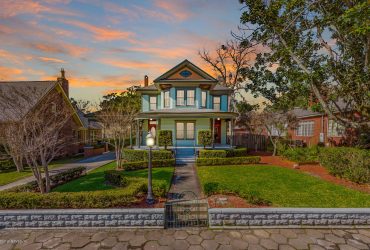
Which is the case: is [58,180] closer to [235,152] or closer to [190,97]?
[235,152]

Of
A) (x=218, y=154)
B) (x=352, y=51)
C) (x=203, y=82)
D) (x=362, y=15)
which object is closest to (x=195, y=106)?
(x=203, y=82)

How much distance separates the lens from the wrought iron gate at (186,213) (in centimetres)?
727

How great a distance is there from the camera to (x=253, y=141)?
27094 millimetres

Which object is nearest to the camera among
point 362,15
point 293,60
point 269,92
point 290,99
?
point 362,15

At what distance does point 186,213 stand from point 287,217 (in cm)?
357

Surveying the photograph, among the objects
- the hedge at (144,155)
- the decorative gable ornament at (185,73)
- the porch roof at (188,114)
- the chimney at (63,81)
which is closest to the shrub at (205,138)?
the porch roof at (188,114)

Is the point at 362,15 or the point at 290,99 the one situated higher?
the point at 362,15

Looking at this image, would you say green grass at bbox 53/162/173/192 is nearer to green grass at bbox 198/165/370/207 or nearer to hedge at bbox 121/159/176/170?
hedge at bbox 121/159/176/170

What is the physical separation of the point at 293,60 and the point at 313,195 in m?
9.77

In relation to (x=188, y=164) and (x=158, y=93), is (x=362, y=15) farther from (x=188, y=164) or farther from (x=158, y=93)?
(x=158, y=93)

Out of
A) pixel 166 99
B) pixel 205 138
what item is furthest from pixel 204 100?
pixel 205 138

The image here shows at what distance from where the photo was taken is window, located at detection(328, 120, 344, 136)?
828 inches

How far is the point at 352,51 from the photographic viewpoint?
13.5 m

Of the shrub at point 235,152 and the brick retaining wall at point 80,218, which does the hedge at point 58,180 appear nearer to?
the brick retaining wall at point 80,218
